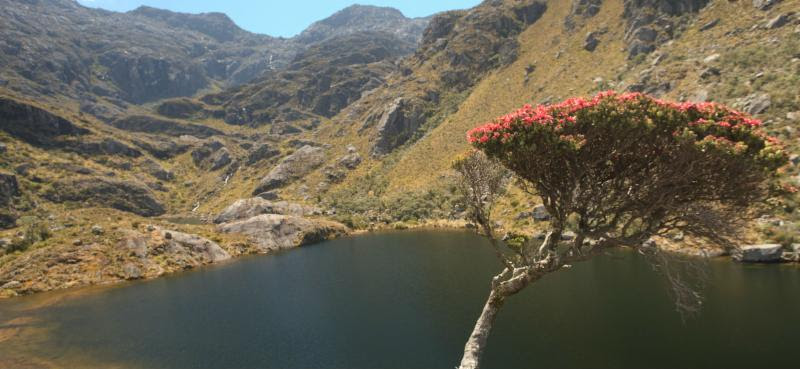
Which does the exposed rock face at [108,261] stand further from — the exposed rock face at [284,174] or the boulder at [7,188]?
the exposed rock face at [284,174]

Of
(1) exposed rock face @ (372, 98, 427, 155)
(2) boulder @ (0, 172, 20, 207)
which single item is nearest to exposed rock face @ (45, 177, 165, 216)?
(2) boulder @ (0, 172, 20, 207)

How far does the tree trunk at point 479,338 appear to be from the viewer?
25172 mm

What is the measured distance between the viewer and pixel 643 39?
12825cm

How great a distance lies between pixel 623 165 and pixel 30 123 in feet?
779

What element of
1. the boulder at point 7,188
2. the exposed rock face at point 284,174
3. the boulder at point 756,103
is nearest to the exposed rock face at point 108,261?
the boulder at point 7,188

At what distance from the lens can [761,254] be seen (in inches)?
2023

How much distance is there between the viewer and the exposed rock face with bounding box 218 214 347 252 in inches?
4136

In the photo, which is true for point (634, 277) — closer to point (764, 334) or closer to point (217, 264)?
point (764, 334)

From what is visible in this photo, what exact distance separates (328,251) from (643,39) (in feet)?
378

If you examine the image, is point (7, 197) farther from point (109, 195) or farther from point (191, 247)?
point (191, 247)

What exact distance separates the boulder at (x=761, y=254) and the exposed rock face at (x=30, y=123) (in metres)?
238

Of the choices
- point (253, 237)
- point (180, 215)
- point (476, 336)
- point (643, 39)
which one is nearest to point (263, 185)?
point (180, 215)

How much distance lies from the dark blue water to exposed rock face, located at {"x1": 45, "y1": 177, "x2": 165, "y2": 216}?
11518cm

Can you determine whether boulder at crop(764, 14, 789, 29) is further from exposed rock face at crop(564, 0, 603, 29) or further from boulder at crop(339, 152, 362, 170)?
boulder at crop(339, 152, 362, 170)
